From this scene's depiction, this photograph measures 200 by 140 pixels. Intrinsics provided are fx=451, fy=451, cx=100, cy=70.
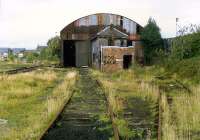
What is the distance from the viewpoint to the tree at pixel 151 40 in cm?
5150

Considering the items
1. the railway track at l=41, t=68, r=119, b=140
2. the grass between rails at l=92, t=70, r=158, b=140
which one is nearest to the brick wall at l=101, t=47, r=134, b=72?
the grass between rails at l=92, t=70, r=158, b=140

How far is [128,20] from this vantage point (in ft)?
186

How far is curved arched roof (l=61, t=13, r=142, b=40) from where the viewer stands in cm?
5688

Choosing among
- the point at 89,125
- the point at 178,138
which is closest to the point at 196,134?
the point at 178,138

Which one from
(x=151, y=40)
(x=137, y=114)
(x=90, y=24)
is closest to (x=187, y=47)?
(x=151, y=40)

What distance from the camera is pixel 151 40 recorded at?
51812 millimetres

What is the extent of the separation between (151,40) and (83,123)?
4096cm

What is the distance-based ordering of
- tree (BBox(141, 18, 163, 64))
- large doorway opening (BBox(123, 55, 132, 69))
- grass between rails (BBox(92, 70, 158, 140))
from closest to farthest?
grass between rails (BBox(92, 70, 158, 140)) < large doorway opening (BBox(123, 55, 132, 69)) < tree (BBox(141, 18, 163, 64))

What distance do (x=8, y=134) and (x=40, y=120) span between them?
78.7 inches

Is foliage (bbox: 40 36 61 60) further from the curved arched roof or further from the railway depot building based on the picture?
the curved arched roof

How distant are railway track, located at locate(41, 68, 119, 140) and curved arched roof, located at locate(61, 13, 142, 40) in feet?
133

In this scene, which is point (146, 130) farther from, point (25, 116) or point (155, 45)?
point (155, 45)

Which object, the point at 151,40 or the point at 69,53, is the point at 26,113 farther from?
the point at 69,53

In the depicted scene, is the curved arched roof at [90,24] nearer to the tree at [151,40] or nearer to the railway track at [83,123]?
the tree at [151,40]
